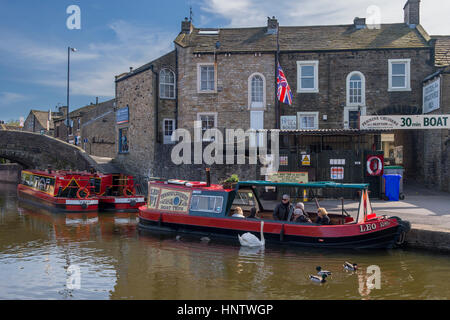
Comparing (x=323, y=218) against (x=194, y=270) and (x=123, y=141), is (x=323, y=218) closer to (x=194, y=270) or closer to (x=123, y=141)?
(x=194, y=270)

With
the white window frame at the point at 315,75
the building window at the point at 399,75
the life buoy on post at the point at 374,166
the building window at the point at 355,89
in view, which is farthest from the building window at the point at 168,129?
the building window at the point at 399,75

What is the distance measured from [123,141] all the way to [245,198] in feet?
56.0

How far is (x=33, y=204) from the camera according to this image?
24.0 m

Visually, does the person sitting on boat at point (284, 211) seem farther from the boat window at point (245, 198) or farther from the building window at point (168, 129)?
the building window at point (168, 129)

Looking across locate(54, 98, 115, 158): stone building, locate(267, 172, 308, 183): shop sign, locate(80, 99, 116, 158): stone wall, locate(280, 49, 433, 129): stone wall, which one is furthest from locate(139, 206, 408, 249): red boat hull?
locate(80, 99, 116, 158): stone wall

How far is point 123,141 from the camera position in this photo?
29047 mm

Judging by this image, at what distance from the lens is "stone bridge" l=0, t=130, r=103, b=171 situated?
28906 millimetres

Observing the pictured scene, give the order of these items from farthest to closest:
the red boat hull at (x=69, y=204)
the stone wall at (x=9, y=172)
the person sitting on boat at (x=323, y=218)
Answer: the stone wall at (x=9, y=172), the red boat hull at (x=69, y=204), the person sitting on boat at (x=323, y=218)

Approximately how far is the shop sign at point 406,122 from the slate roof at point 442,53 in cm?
645

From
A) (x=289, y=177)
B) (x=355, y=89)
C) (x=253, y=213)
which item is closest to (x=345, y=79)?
(x=355, y=89)

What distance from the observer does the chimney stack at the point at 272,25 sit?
83.2 ft

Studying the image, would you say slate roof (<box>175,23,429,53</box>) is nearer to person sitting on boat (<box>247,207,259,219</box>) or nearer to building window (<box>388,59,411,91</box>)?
building window (<box>388,59,411,91</box>)
